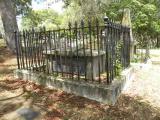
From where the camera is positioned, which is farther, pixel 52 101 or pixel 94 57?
pixel 94 57

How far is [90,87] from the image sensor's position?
5.81 meters

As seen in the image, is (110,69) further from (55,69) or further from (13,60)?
(13,60)

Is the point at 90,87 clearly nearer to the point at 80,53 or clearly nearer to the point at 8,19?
the point at 80,53

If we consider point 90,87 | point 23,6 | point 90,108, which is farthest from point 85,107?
point 23,6

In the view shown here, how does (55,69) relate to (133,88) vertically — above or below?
above

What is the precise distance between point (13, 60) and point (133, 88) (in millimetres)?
6886

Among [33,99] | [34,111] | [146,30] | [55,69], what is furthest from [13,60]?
[146,30]

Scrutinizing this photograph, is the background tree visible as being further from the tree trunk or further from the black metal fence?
the black metal fence

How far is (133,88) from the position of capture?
273 inches

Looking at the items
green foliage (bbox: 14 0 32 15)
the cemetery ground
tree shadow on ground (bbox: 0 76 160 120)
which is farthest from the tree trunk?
green foliage (bbox: 14 0 32 15)

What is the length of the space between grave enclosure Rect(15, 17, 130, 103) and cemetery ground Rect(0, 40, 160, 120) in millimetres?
642

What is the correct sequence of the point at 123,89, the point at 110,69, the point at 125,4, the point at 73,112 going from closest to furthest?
the point at 73,112 → the point at 110,69 → the point at 123,89 → the point at 125,4

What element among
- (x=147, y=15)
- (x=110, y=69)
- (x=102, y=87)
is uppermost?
(x=147, y=15)

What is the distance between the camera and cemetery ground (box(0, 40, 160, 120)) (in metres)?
5.18
